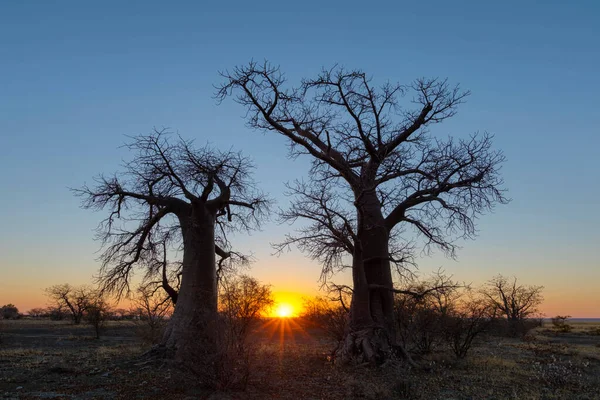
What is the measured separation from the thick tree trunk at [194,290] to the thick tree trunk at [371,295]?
3.03m

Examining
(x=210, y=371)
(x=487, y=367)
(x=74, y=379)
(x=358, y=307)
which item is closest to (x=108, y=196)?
(x=74, y=379)

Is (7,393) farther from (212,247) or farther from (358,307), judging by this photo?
(358,307)

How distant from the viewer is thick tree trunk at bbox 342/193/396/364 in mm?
9602

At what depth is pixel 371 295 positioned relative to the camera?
33.7 feet

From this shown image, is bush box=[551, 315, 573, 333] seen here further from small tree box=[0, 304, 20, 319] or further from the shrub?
small tree box=[0, 304, 20, 319]

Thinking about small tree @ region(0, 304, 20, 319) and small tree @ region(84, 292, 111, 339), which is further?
small tree @ region(0, 304, 20, 319)

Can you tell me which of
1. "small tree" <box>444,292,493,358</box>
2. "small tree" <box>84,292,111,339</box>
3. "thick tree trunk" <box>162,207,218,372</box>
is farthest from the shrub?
"small tree" <box>84,292,111,339</box>

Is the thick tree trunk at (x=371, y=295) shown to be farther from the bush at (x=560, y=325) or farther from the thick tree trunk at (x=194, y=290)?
the bush at (x=560, y=325)

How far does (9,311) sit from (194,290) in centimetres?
4343

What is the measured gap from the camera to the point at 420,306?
467 inches

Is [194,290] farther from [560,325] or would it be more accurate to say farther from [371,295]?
[560,325]

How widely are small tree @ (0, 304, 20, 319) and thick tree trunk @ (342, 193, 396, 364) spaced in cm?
4276

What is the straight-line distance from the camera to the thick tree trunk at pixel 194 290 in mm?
9609

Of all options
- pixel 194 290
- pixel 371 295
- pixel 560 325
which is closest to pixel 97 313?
pixel 194 290
